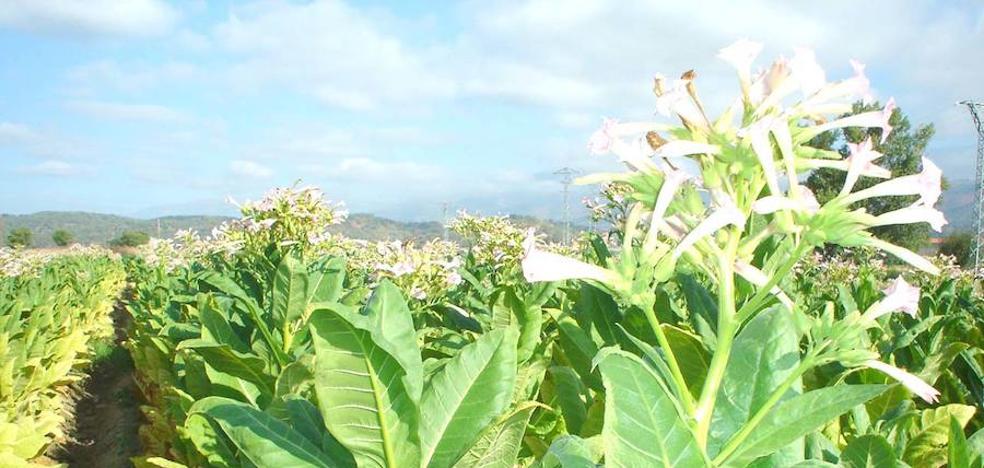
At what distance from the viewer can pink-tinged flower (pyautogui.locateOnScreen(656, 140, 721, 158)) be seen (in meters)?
1.15

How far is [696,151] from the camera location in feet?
3.80

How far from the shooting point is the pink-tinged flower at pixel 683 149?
1.15 m

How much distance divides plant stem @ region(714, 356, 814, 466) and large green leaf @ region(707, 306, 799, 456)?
157mm

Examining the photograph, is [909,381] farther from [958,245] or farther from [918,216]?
[958,245]

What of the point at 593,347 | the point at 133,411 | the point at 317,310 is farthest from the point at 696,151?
the point at 133,411

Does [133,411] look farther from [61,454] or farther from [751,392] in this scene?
[751,392]

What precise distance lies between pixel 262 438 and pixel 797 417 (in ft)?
3.26

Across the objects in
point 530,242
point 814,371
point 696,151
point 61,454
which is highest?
point 696,151

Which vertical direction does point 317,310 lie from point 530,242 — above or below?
below

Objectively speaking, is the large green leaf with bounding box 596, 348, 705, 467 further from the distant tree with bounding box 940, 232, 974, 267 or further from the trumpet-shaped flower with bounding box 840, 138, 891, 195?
the distant tree with bounding box 940, 232, 974, 267

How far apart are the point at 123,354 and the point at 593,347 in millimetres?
12539

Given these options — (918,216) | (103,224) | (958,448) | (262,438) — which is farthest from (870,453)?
(103,224)

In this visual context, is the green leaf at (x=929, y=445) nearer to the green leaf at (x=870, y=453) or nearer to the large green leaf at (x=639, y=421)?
the green leaf at (x=870, y=453)

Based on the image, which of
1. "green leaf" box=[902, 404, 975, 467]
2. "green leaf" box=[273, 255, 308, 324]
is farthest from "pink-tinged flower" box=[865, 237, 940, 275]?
"green leaf" box=[273, 255, 308, 324]
